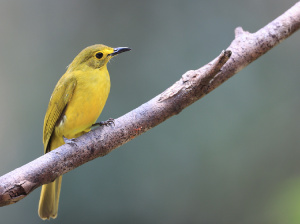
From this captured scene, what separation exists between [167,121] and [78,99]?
5.77ft

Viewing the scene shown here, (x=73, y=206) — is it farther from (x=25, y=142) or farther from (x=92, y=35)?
(x=92, y=35)

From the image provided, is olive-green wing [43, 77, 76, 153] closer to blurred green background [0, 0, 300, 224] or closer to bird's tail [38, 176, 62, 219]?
bird's tail [38, 176, 62, 219]

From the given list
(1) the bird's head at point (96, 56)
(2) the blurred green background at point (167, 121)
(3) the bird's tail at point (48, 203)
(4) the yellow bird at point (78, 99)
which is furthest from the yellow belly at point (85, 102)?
(2) the blurred green background at point (167, 121)

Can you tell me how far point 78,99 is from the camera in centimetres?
227

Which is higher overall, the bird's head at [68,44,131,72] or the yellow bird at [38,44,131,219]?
the bird's head at [68,44,131,72]

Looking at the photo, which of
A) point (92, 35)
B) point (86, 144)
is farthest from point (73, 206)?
point (92, 35)

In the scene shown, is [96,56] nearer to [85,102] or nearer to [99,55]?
[99,55]

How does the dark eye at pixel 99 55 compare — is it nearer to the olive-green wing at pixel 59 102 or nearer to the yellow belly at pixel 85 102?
the yellow belly at pixel 85 102

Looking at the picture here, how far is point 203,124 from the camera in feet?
12.4

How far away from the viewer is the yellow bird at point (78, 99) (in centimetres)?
226

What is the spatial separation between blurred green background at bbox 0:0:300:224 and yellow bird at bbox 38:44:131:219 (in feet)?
3.75

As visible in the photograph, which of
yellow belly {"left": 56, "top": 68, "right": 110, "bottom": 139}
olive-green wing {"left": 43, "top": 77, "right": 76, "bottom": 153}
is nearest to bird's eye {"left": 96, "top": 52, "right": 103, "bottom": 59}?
yellow belly {"left": 56, "top": 68, "right": 110, "bottom": 139}

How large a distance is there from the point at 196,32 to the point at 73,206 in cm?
285

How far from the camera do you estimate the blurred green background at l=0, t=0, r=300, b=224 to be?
3555 millimetres
